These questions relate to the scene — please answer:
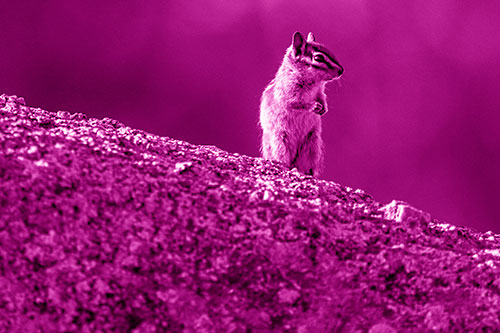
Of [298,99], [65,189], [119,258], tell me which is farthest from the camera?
[298,99]

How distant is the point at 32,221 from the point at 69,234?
102 mm

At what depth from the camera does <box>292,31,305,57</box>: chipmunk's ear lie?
10.3ft

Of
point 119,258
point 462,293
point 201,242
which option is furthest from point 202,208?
point 462,293

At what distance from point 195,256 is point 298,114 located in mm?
1716

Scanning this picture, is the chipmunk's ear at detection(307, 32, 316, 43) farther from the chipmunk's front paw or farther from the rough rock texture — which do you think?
the rough rock texture

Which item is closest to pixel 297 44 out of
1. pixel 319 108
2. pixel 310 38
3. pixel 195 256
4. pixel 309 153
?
pixel 310 38

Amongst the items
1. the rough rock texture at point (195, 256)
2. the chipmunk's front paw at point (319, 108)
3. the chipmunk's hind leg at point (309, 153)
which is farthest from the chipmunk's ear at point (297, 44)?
the rough rock texture at point (195, 256)

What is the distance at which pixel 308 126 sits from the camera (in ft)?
10.7

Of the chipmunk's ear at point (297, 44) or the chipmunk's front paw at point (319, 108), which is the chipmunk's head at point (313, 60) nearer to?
the chipmunk's ear at point (297, 44)

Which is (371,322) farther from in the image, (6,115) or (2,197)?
(6,115)

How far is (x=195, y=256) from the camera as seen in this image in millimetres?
1659

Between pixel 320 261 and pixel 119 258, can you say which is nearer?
pixel 119 258

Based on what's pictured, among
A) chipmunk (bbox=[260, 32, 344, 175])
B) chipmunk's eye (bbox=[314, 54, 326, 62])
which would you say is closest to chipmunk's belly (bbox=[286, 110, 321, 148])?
chipmunk (bbox=[260, 32, 344, 175])

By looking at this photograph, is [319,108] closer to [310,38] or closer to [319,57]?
[319,57]
